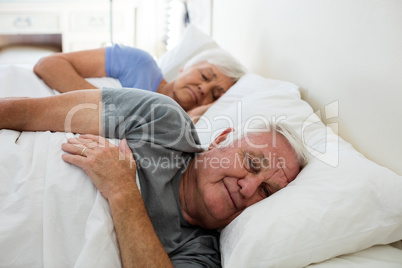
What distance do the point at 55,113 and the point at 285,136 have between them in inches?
26.7

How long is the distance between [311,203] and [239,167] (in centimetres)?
22

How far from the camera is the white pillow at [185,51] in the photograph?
6.97 feet

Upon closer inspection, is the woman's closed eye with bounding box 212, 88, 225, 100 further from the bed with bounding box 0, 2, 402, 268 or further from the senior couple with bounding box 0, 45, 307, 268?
the bed with bounding box 0, 2, 402, 268

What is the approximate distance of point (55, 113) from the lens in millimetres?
1034

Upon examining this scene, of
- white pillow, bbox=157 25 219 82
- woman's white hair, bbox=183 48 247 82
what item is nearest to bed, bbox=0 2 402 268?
woman's white hair, bbox=183 48 247 82

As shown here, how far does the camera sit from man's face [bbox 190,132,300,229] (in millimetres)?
999

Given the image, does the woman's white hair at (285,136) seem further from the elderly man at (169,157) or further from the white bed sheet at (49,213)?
the white bed sheet at (49,213)

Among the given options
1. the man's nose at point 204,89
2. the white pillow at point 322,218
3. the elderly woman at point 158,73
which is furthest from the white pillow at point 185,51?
the white pillow at point 322,218

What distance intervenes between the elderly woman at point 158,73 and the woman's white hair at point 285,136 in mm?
605

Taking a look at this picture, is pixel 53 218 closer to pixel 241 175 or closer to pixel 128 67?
pixel 241 175

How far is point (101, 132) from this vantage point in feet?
3.46

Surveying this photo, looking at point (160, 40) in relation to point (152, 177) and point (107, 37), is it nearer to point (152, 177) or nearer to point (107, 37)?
point (107, 37)

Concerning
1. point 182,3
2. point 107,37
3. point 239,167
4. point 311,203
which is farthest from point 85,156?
point 107,37

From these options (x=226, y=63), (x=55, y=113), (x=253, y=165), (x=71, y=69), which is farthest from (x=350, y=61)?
(x=71, y=69)
